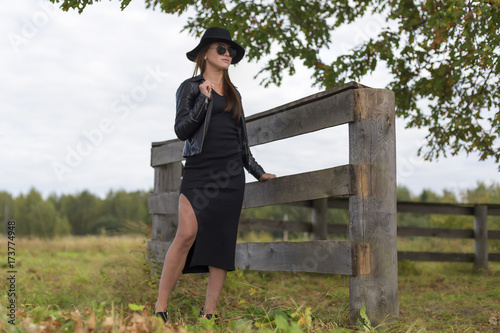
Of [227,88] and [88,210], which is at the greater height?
[88,210]

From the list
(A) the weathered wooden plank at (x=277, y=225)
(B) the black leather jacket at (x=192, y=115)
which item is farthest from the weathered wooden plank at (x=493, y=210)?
(B) the black leather jacket at (x=192, y=115)

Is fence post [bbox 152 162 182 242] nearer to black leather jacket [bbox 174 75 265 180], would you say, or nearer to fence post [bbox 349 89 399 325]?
A: black leather jacket [bbox 174 75 265 180]

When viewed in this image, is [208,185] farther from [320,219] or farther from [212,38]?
[320,219]

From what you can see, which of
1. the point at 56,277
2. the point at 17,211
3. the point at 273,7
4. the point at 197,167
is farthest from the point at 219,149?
the point at 17,211

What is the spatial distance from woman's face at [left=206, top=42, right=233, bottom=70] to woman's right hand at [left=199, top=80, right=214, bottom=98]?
8.9 inches

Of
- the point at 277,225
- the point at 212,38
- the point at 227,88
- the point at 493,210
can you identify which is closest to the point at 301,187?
the point at 227,88

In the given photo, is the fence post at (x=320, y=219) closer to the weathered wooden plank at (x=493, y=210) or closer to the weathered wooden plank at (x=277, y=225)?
the weathered wooden plank at (x=277, y=225)

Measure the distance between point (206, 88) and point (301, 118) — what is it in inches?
32.9

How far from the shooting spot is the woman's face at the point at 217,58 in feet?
12.0

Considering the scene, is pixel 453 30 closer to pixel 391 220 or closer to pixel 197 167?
pixel 391 220

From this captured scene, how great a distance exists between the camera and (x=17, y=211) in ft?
175

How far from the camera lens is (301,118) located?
3854mm

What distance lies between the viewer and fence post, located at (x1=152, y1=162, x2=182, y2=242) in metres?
5.45

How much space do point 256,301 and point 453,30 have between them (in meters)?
3.98
